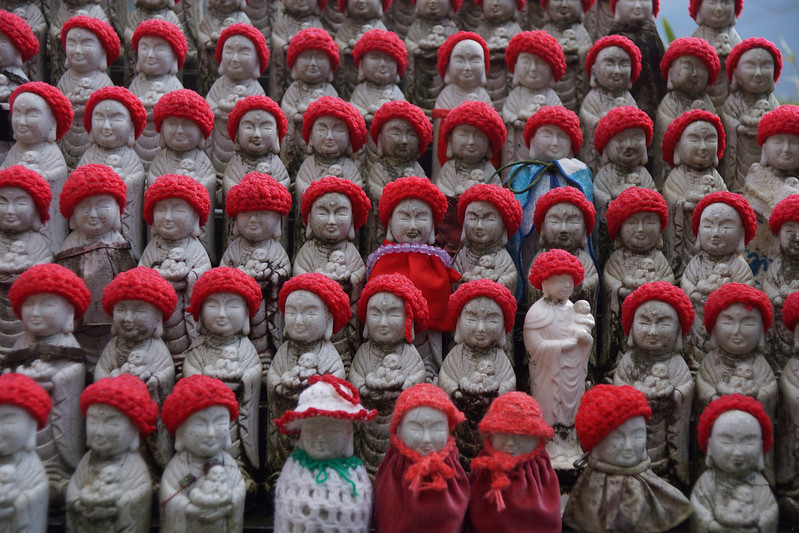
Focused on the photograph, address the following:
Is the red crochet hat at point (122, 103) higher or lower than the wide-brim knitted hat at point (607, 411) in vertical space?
higher

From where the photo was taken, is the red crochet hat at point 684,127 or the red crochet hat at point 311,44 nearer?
the red crochet hat at point 684,127

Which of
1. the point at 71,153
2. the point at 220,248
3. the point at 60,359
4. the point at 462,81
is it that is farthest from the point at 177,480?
the point at 462,81

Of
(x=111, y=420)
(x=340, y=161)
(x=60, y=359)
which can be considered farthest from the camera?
(x=340, y=161)

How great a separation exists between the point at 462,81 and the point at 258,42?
138 centimetres

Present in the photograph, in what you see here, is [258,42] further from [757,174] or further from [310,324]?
[757,174]

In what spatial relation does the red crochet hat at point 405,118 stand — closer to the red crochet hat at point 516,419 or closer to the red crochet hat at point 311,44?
the red crochet hat at point 311,44

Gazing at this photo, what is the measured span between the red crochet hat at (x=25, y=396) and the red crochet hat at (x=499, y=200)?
2515 mm

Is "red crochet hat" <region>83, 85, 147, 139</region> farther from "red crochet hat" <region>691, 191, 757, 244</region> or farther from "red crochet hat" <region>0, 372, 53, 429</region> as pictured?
"red crochet hat" <region>691, 191, 757, 244</region>

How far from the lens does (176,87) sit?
6.64 metres

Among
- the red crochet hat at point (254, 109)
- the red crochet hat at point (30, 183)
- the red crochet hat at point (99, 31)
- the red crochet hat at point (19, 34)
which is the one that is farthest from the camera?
the red crochet hat at point (99, 31)

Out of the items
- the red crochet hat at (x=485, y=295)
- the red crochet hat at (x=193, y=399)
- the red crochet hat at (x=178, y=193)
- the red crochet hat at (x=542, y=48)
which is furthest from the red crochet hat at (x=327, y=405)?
the red crochet hat at (x=542, y=48)

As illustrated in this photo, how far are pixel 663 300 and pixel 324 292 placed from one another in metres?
1.71

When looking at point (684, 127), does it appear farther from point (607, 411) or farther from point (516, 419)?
point (516, 419)

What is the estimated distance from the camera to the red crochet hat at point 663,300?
5012 millimetres
